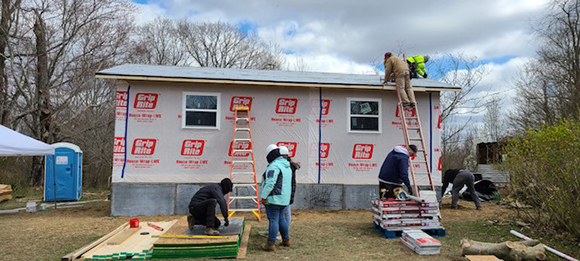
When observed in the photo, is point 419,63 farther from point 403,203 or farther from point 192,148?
point 192,148

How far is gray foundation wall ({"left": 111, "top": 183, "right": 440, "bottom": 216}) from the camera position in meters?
9.38

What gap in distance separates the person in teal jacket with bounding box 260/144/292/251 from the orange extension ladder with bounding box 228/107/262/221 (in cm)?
350

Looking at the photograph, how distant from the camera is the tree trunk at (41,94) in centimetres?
1673

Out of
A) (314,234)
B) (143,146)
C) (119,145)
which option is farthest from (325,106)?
(119,145)

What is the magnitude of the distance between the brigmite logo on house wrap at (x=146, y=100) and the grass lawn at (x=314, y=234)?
275cm

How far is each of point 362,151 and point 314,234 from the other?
141 inches

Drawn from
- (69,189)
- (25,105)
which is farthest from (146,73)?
(25,105)

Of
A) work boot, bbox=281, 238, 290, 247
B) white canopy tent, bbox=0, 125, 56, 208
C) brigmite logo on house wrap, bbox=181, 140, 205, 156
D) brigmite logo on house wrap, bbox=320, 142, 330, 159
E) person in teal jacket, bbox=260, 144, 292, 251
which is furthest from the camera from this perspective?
brigmite logo on house wrap, bbox=320, 142, 330, 159

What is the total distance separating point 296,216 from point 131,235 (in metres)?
3.89

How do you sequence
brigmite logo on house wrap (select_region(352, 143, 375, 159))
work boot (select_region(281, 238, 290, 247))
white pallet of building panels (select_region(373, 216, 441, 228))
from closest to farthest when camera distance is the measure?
1. work boot (select_region(281, 238, 290, 247))
2. white pallet of building panels (select_region(373, 216, 441, 228))
3. brigmite logo on house wrap (select_region(352, 143, 375, 159))

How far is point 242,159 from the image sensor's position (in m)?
9.87

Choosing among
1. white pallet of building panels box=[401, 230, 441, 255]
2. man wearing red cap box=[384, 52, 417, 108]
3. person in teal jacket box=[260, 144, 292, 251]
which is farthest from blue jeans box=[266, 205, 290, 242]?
man wearing red cap box=[384, 52, 417, 108]

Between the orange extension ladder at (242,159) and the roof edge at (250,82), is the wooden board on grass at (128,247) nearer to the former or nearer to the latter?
the orange extension ladder at (242,159)

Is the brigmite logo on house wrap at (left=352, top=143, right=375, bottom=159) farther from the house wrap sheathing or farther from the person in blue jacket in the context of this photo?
the person in blue jacket
